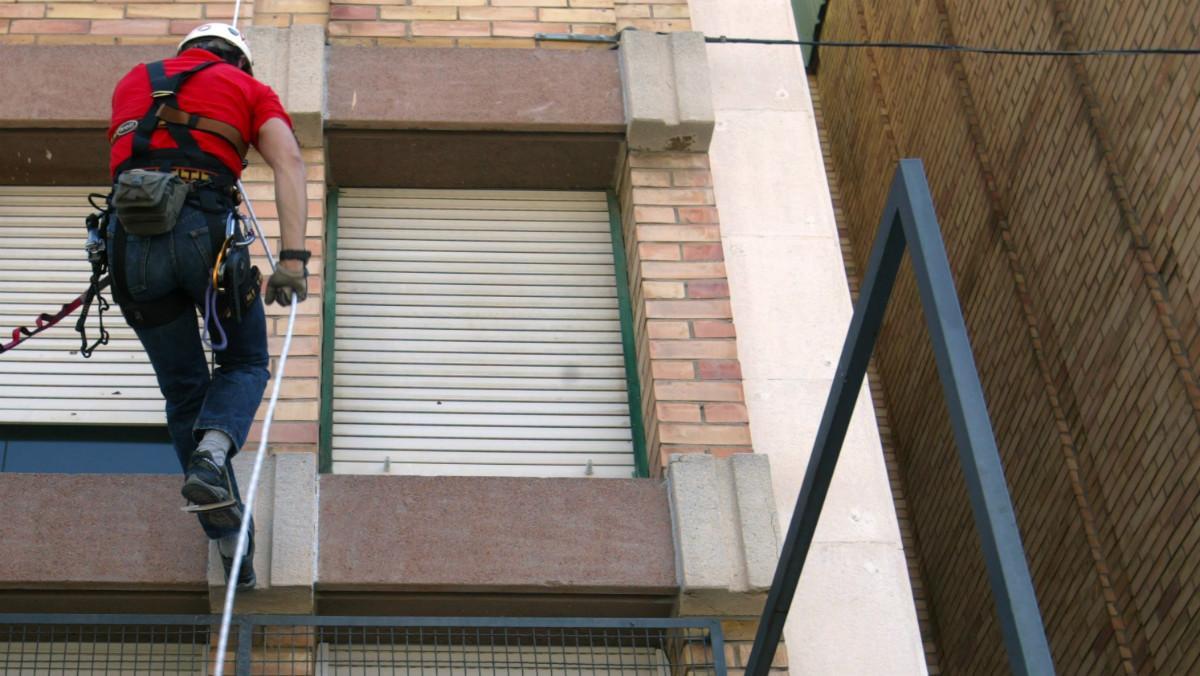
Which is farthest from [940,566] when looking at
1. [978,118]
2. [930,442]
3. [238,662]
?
[238,662]

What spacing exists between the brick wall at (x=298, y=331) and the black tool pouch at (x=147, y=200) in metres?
1.34

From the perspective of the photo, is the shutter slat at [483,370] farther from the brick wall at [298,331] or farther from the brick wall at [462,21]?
the brick wall at [462,21]

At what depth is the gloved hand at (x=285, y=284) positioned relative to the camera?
18.5ft

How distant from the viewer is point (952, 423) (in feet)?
15.5

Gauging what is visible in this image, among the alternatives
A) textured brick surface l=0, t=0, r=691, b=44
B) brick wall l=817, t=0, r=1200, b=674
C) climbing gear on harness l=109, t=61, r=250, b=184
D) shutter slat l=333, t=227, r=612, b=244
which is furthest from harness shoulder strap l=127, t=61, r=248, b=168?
brick wall l=817, t=0, r=1200, b=674

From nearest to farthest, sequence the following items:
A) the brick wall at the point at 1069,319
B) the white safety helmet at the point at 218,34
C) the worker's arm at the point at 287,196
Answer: the worker's arm at the point at 287,196
the white safety helmet at the point at 218,34
the brick wall at the point at 1069,319

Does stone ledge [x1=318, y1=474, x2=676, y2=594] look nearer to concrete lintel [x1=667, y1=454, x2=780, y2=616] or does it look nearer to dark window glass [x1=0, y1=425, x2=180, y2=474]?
concrete lintel [x1=667, y1=454, x2=780, y2=616]

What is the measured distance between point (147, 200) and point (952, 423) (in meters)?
2.79

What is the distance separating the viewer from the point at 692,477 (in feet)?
22.2

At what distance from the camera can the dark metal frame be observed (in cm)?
428

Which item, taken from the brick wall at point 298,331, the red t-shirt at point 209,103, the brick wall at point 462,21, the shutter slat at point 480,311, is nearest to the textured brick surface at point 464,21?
the brick wall at point 462,21

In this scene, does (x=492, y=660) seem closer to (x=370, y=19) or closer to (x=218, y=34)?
(x=218, y=34)

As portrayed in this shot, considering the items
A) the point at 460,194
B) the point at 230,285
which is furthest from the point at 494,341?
the point at 230,285

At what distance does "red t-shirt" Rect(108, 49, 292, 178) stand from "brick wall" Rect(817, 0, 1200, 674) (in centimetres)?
522
